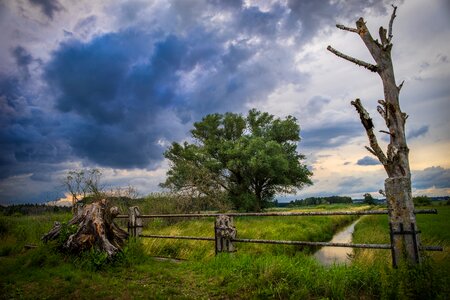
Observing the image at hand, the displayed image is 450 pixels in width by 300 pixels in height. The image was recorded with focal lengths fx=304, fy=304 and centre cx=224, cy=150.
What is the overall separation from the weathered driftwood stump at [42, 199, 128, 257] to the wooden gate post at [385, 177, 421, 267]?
6.00 meters

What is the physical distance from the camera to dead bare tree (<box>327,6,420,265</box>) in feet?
17.2

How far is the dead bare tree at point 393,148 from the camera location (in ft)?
17.2

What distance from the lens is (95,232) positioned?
24.4 feet

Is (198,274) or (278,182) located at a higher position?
(278,182)

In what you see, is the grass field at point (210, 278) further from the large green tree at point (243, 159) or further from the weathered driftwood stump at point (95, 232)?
the large green tree at point (243, 159)

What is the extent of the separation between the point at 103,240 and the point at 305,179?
2753 centimetres

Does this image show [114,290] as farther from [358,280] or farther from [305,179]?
[305,179]

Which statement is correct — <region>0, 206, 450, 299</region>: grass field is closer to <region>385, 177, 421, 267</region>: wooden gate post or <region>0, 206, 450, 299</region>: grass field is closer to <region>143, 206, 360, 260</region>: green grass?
<region>385, 177, 421, 267</region>: wooden gate post

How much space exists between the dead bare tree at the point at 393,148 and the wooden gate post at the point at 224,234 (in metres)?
3.52

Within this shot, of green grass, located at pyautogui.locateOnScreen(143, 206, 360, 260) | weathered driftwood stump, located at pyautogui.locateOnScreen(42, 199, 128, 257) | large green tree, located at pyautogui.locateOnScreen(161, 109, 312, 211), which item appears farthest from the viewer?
large green tree, located at pyautogui.locateOnScreen(161, 109, 312, 211)

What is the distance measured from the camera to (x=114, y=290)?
5.45 meters

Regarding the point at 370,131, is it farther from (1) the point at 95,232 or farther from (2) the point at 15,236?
(2) the point at 15,236

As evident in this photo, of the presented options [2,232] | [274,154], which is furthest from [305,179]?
[2,232]

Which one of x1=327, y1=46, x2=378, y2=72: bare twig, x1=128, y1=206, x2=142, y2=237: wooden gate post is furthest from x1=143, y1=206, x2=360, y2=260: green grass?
x1=327, y1=46, x2=378, y2=72: bare twig
